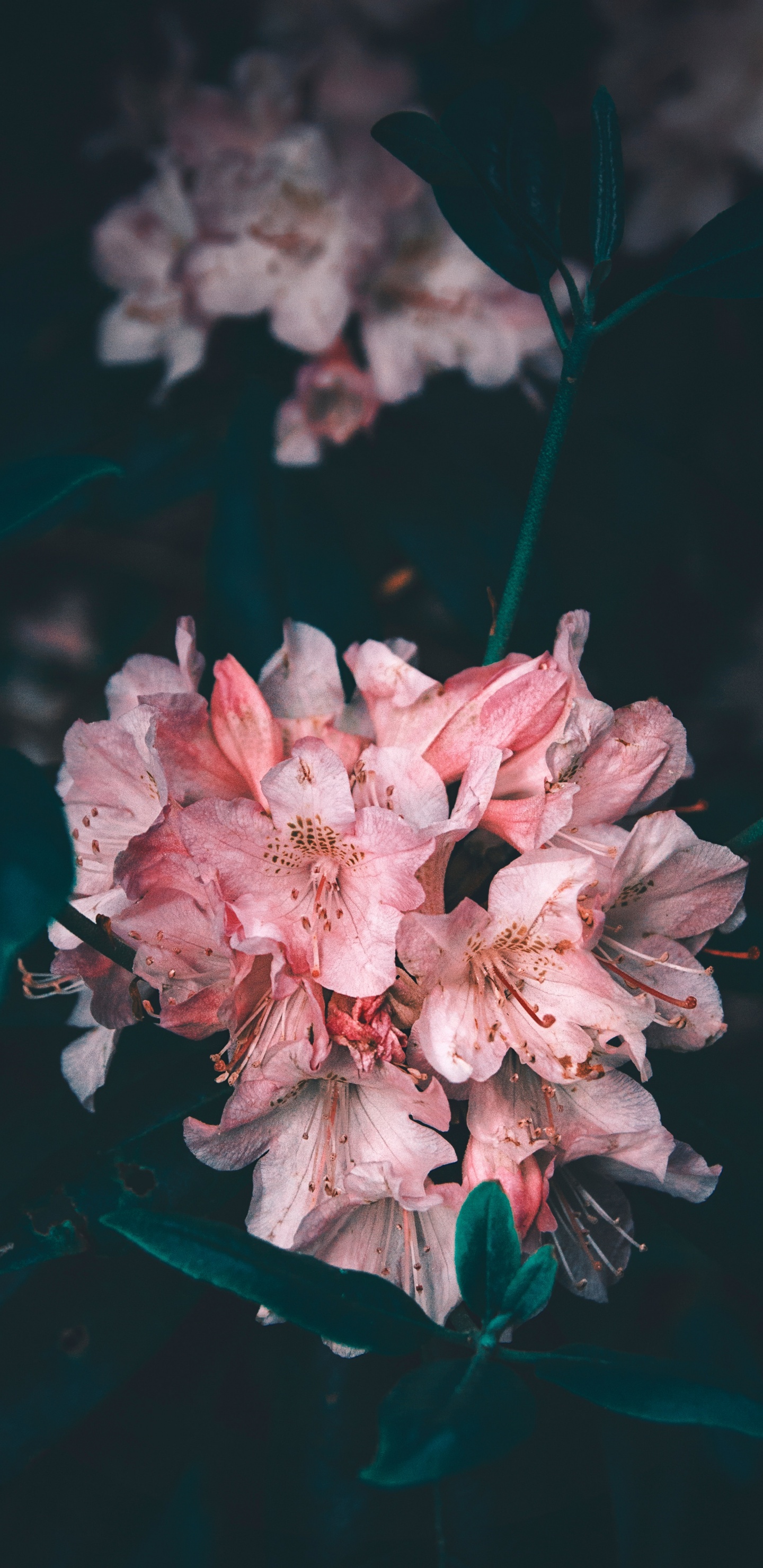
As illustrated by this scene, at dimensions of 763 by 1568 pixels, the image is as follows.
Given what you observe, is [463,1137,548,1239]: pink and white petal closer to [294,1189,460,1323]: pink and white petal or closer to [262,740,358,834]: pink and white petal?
[294,1189,460,1323]: pink and white petal

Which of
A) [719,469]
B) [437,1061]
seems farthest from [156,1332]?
[719,469]

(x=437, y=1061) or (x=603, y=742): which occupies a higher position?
(x=603, y=742)

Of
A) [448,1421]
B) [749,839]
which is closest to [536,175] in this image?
[749,839]

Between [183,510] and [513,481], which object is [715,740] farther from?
[183,510]

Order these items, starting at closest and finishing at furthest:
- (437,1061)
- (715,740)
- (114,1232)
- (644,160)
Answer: (437,1061), (114,1232), (644,160), (715,740)

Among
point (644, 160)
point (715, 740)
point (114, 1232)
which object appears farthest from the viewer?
point (715, 740)

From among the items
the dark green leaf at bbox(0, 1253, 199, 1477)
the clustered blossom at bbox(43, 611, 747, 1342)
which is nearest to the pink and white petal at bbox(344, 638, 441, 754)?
the clustered blossom at bbox(43, 611, 747, 1342)

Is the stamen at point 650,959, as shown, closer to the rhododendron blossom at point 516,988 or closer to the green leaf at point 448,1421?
the rhododendron blossom at point 516,988
